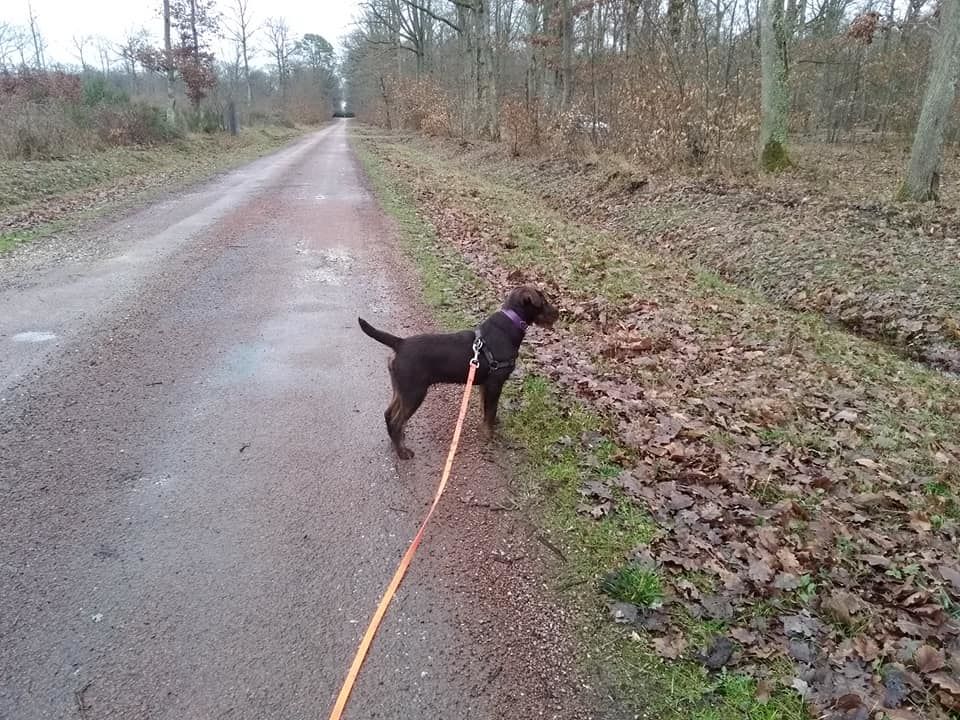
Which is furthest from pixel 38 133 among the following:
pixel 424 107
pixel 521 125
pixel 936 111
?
pixel 424 107

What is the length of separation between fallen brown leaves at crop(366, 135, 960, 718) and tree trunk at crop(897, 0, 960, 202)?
6.75 m

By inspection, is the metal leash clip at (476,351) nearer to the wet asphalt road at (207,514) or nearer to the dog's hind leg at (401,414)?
the dog's hind leg at (401,414)

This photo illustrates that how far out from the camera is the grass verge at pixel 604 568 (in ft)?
9.01

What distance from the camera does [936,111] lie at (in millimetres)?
11500

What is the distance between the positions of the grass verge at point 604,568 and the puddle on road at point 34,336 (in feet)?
16.3

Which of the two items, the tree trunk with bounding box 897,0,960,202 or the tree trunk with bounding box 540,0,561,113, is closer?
the tree trunk with bounding box 897,0,960,202

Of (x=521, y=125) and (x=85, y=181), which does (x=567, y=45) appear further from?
(x=85, y=181)

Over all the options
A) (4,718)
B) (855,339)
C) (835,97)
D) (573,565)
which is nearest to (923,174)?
(855,339)

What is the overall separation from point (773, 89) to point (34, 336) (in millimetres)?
15266

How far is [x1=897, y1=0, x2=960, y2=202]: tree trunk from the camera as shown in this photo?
11.1 m

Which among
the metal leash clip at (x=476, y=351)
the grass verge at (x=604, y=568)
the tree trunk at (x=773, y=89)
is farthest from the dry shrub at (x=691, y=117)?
the metal leash clip at (x=476, y=351)

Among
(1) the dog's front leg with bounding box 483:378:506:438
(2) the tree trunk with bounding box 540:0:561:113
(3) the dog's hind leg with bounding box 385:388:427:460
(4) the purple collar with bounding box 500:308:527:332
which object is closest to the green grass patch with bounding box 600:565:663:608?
(1) the dog's front leg with bounding box 483:378:506:438

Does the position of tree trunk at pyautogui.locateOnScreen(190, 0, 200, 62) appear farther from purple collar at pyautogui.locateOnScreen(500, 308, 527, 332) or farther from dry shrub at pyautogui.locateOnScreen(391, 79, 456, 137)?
purple collar at pyautogui.locateOnScreen(500, 308, 527, 332)

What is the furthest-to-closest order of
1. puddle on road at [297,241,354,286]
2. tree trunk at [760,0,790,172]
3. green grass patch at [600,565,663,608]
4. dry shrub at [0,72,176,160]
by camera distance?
dry shrub at [0,72,176,160], tree trunk at [760,0,790,172], puddle on road at [297,241,354,286], green grass patch at [600,565,663,608]
